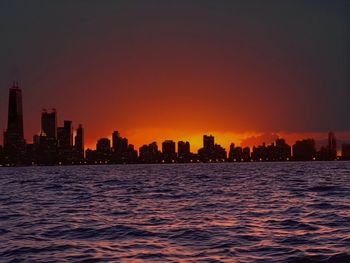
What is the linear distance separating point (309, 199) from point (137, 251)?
2669 cm

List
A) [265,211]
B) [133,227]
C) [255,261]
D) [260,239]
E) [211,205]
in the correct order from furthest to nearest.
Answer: [211,205], [265,211], [133,227], [260,239], [255,261]

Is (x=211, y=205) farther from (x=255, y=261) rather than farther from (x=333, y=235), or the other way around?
(x=255, y=261)

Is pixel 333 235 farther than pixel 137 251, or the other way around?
pixel 333 235

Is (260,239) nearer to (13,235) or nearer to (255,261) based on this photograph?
(255,261)

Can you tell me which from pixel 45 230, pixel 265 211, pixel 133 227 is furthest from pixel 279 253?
pixel 265 211

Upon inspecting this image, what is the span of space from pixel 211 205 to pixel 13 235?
1788cm

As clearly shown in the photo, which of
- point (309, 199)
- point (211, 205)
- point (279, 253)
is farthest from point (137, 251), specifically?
point (309, 199)

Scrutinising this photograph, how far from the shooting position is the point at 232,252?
19594 mm

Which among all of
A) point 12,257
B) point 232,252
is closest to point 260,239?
point 232,252

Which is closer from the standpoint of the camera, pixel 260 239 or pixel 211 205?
pixel 260 239

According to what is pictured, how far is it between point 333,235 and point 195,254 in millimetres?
7501

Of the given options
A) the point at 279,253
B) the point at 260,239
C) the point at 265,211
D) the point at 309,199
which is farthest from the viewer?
the point at 309,199

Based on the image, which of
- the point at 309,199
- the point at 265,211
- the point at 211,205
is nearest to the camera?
the point at 265,211

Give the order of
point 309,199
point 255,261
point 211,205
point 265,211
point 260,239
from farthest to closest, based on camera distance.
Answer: point 309,199 → point 211,205 → point 265,211 → point 260,239 → point 255,261
